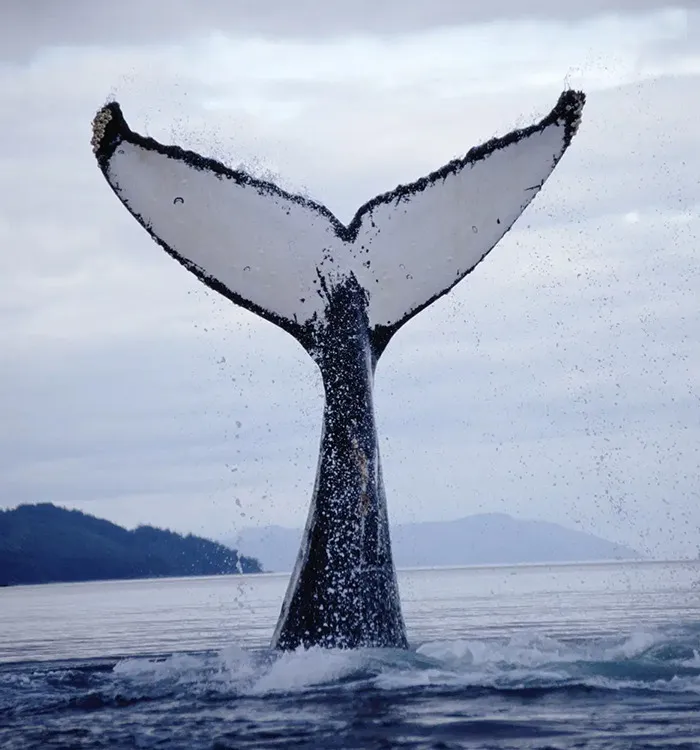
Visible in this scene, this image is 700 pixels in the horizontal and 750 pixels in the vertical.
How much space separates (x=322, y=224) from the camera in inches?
347

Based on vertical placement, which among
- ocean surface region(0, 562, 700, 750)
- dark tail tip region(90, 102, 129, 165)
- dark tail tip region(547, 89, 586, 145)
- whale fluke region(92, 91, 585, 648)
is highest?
dark tail tip region(547, 89, 586, 145)

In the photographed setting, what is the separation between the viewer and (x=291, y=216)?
866 centimetres

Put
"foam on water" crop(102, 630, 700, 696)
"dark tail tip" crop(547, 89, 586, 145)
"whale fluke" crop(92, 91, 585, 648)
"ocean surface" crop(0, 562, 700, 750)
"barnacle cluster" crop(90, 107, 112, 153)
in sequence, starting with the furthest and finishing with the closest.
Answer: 1. "foam on water" crop(102, 630, 700, 696)
2. "dark tail tip" crop(547, 89, 586, 145)
3. "whale fluke" crop(92, 91, 585, 648)
4. "barnacle cluster" crop(90, 107, 112, 153)
5. "ocean surface" crop(0, 562, 700, 750)

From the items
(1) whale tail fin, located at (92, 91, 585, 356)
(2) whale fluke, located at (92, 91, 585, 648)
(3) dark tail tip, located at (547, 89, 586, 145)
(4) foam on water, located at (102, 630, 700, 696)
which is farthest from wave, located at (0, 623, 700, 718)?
(3) dark tail tip, located at (547, 89, 586, 145)

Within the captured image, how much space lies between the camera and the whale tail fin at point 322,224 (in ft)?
26.6

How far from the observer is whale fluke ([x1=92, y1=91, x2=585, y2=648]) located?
8086 millimetres

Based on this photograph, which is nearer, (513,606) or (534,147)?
(534,147)

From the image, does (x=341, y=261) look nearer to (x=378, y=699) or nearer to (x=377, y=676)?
(x=377, y=676)

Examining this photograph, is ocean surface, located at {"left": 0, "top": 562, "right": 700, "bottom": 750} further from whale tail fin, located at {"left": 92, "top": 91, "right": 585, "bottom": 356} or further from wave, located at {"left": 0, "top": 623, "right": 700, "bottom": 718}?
whale tail fin, located at {"left": 92, "top": 91, "right": 585, "bottom": 356}

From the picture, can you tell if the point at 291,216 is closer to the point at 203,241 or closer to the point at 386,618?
the point at 203,241

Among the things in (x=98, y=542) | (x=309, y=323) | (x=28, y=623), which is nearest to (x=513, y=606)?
(x=28, y=623)

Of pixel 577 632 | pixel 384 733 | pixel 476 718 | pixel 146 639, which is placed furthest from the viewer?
pixel 146 639

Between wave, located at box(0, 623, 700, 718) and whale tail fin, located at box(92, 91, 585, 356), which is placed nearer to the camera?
whale tail fin, located at box(92, 91, 585, 356)

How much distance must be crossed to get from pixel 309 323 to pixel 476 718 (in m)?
2.97
